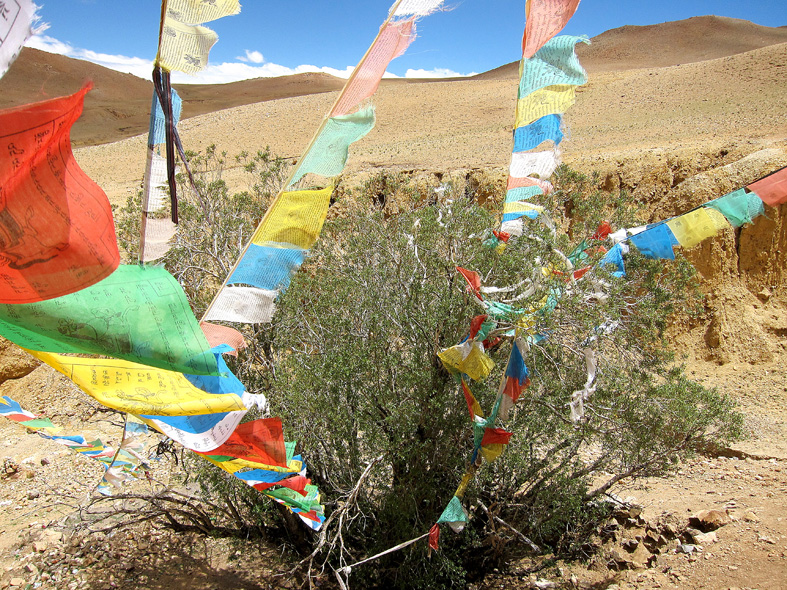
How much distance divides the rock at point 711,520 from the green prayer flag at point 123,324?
6547mm

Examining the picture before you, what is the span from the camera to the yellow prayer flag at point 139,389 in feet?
8.07

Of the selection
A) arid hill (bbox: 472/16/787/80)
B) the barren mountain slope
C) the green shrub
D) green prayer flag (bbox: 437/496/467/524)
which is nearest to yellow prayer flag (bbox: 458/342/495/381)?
the green shrub

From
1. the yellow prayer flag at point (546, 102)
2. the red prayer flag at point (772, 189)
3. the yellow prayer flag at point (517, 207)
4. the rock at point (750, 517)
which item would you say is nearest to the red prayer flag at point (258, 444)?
the yellow prayer flag at point (517, 207)

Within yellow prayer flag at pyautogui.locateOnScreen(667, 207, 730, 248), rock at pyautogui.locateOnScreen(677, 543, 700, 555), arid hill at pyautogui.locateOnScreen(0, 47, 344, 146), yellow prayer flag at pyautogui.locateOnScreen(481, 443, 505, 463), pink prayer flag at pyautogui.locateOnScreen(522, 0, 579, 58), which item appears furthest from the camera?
arid hill at pyautogui.locateOnScreen(0, 47, 344, 146)

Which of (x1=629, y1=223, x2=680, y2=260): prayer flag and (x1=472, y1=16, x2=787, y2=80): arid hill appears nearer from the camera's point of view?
(x1=629, y1=223, x2=680, y2=260): prayer flag

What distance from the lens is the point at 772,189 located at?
5.43m

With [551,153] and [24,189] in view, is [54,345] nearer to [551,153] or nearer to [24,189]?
[24,189]

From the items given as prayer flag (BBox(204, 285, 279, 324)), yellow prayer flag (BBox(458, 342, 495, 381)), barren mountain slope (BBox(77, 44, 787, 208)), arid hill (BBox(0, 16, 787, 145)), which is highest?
arid hill (BBox(0, 16, 787, 145))

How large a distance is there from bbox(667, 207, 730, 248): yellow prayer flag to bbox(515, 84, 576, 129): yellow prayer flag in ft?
5.52

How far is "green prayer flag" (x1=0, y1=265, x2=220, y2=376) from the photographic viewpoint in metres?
2.08

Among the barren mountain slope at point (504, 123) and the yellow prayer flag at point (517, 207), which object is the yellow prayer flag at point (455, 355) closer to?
the yellow prayer flag at point (517, 207)

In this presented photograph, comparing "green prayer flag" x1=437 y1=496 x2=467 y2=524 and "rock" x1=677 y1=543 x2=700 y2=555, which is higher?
"green prayer flag" x1=437 y1=496 x2=467 y2=524

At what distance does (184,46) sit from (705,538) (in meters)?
7.10

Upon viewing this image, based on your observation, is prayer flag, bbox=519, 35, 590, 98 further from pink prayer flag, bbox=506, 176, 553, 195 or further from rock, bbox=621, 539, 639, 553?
rock, bbox=621, 539, 639, 553
